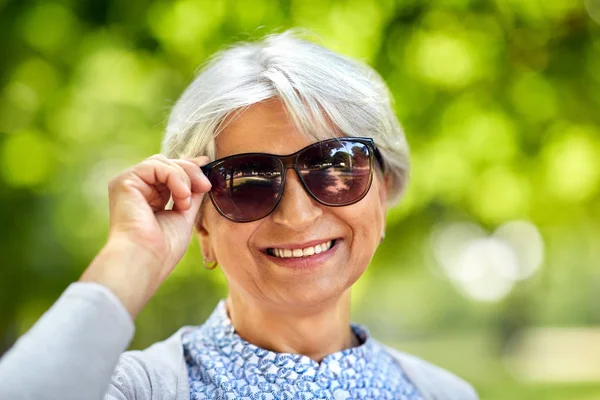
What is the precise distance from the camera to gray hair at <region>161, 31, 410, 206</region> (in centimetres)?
222

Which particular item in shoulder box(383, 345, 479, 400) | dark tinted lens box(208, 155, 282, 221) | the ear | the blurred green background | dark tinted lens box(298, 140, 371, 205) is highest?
the blurred green background

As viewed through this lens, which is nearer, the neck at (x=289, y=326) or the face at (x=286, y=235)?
the face at (x=286, y=235)

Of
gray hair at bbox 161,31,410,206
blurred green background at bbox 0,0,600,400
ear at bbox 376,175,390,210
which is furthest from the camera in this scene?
blurred green background at bbox 0,0,600,400

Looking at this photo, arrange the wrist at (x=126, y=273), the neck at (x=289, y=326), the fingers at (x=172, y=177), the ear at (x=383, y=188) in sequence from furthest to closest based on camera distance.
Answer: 1. the ear at (x=383, y=188)
2. the neck at (x=289, y=326)
3. the fingers at (x=172, y=177)
4. the wrist at (x=126, y=273)

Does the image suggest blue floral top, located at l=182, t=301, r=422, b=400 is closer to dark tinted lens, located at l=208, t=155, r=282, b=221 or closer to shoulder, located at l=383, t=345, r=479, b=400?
shoulder, located at l=383, t=345, r=479, b=400

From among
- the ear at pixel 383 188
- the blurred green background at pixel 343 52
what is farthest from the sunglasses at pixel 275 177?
the blurred green background at pixel 343 52

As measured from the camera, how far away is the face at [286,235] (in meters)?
2.18

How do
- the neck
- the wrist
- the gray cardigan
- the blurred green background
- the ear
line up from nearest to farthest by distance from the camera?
the gray cardigan → the wrist → the neck → the ear → the blurred green background

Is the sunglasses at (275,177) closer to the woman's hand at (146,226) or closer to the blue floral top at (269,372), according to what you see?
the woman's hand at (146,226)

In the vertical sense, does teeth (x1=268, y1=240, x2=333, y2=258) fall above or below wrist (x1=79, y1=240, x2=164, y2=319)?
above

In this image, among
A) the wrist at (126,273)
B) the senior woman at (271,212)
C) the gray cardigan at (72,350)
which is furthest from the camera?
the senior woman at (271,212)

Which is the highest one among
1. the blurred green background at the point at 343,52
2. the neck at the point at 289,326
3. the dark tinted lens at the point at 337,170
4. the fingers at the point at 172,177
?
the blurred green background at the point at 343,52

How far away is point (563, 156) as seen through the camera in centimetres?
610

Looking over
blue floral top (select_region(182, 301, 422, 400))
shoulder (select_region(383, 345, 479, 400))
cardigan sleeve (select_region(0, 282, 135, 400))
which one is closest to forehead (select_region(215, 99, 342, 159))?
blue floral top (select_region(182, 301, 422, 400))
